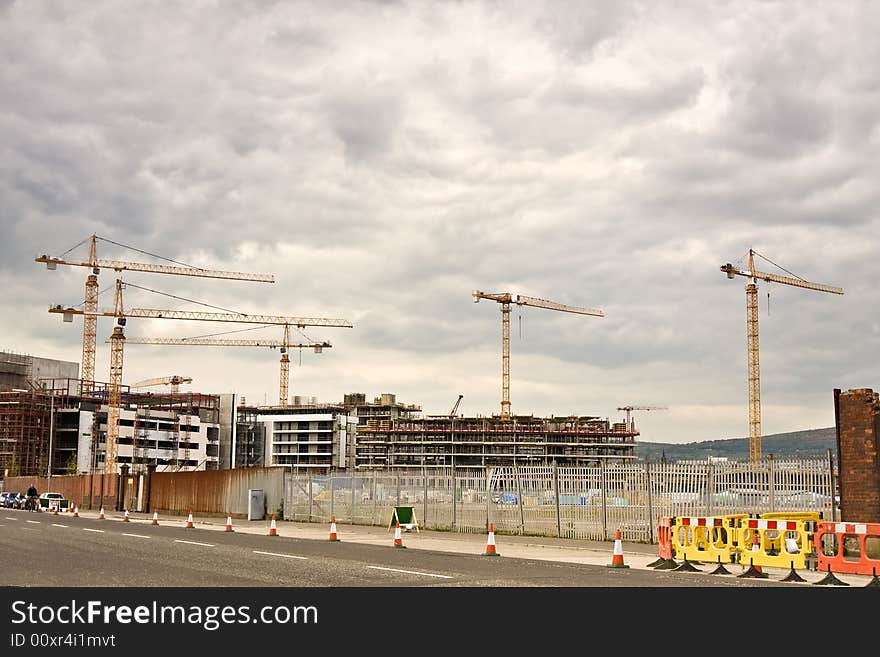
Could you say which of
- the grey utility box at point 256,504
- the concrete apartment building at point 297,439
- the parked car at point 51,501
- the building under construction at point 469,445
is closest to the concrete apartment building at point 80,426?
the concrete apartment building at point 297,439

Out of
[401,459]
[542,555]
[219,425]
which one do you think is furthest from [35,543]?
[401,459]

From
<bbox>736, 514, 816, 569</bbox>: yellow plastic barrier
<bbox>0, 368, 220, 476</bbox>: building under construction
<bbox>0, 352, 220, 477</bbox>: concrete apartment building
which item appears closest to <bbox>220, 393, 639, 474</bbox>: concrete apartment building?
<bbox>0, 352, 220, 477</bbox>: concrete apartment building

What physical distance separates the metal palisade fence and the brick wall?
91 centimetres

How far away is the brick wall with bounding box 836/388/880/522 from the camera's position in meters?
21.6

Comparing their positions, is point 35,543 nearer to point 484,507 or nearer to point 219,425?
point 484,507

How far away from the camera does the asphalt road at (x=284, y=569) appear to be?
14711 millimetres

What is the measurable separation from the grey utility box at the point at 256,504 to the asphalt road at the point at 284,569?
18625 mm

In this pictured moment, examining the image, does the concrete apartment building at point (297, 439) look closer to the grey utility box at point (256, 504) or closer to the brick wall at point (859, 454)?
the grey utility box at point (256, 504)

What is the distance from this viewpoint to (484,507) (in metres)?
32.3
